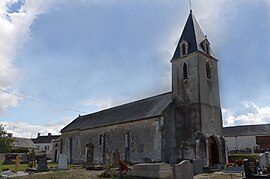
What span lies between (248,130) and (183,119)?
39.2 meters

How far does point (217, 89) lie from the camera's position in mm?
27234

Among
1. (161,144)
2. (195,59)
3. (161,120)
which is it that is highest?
(195,59)

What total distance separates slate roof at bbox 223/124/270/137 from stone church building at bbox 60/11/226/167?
115ft

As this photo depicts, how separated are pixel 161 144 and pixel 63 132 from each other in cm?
2396

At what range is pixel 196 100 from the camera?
24.9 m

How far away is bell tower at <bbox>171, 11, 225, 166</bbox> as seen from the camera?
24119 millimetres

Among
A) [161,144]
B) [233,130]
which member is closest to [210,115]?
[161,144]

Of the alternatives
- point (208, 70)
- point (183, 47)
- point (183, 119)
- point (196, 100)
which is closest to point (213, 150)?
point (183, 119)

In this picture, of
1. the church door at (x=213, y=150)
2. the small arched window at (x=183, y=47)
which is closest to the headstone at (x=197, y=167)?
the church door at (x=213, y=150)

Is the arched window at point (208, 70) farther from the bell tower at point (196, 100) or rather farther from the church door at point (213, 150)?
the church door at point (213, 150)

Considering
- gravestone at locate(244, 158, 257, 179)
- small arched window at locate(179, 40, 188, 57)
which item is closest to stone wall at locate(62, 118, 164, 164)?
small arched window at locate(179, 40, 188, 57)

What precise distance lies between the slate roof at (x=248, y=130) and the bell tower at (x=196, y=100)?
35.2m

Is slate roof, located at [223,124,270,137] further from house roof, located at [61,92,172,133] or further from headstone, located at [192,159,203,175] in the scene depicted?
headstone, located at [192,159,203,175]

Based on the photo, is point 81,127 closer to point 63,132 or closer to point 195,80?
point 63,132
